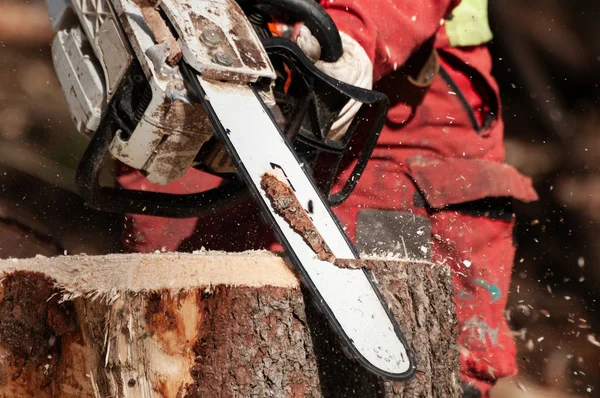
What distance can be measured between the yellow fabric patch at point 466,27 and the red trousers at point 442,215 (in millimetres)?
49

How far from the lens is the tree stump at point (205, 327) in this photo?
1217mm

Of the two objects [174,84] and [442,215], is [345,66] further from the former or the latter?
[442,215]

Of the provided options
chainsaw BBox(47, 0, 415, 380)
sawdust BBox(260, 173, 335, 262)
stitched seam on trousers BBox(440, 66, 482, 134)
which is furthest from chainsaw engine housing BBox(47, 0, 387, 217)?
stitched seam on trousers BBox(440, 66, 482, 134)

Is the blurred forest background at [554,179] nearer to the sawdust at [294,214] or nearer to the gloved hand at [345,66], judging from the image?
the gloved hand at [345,66]

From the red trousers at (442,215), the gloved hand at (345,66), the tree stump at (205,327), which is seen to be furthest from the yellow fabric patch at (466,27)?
the tree stump at (205,327)

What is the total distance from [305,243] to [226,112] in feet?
0.89

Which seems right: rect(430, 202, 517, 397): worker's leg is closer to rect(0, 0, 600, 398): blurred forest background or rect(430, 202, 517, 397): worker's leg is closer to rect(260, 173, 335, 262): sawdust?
rect(260, 173, 335, 262): sawdust

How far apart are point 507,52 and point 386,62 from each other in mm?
2144

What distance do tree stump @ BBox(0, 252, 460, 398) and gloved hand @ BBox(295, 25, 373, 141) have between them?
0.46m

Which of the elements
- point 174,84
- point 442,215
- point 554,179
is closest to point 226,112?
point 174,84

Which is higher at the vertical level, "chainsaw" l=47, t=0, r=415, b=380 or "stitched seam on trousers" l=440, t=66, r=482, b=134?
"chainsaw" l=47, t=0, r=415, b=380

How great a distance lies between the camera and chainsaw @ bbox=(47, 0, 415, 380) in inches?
46.2

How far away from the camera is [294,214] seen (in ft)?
3.95

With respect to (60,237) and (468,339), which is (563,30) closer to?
(468,339)
